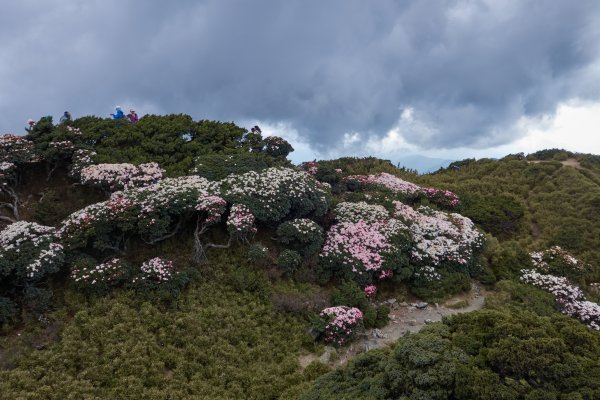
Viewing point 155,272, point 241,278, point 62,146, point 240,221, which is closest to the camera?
point 155,272

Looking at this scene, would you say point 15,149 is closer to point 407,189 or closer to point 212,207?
point 212,207

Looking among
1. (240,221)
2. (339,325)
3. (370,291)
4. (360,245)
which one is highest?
(240,221)

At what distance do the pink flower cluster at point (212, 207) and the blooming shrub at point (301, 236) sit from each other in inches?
86.3

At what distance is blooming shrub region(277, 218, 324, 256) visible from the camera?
47.1ft

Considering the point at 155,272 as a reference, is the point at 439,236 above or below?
above

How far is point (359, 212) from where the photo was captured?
1720cm

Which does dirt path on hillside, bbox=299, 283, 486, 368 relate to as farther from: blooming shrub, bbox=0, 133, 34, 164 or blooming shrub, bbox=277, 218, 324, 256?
blooming shrub, bbox=0, 133, 34, 164

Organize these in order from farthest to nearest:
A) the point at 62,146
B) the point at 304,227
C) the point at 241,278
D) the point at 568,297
Result: the point at 62,146 < the point at 568,297 < the point at 304,227 < the point at 241,278

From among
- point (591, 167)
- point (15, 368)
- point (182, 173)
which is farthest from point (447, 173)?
point (15, 368)

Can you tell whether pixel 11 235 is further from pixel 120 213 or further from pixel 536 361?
pixel 536 361

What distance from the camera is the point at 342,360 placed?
1119cm

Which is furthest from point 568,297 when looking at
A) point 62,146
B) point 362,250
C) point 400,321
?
point 62,146

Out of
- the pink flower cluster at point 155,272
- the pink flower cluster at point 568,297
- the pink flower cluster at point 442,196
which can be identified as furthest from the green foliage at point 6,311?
the pink flower cluster at point 442,196

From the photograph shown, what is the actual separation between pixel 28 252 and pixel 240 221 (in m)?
5.82
